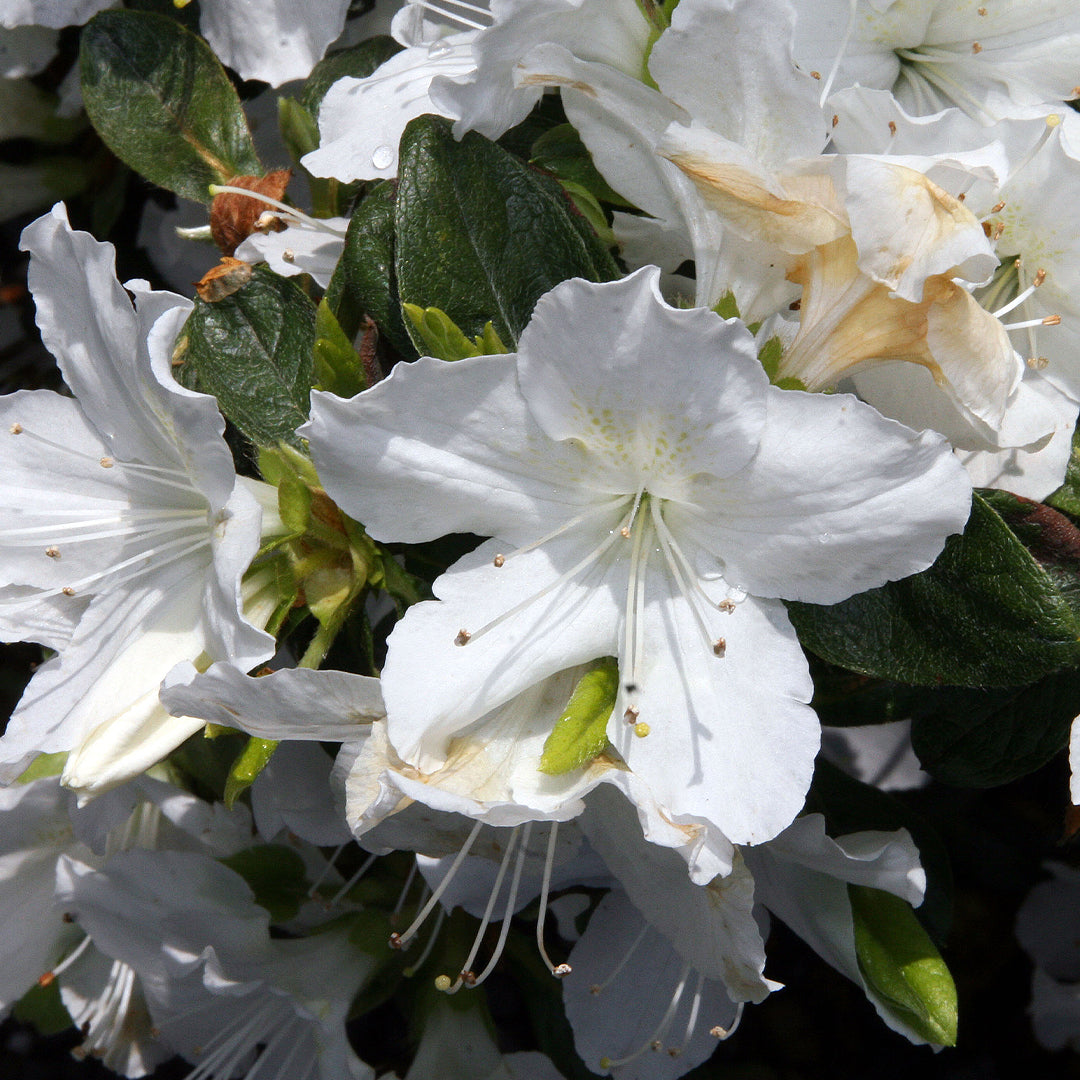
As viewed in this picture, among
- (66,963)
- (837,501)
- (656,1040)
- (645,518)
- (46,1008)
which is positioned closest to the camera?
(837,501)

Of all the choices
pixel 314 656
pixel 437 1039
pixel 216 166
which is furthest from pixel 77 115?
pixel 437 1039

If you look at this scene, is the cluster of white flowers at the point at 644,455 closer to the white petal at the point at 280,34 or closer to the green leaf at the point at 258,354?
the green leaf at the point at 258,354

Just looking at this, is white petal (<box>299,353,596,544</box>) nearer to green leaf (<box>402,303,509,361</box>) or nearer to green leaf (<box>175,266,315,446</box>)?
green leaf (<box>402,303,509,361</box>)

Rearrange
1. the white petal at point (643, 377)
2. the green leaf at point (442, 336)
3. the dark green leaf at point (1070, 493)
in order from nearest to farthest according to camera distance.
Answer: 1. the white petal at point (643, 377)
2. the green leaf at point (442, 336)
3. the dark green leaf at point (1070, 493)

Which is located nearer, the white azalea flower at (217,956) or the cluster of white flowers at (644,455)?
the cluster of white flowers at (644,455)

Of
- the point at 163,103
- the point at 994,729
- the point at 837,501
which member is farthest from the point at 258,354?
the point at 994,729

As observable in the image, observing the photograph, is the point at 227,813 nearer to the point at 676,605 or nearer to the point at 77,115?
the point at 676,605

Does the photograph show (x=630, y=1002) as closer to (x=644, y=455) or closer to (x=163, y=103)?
(x=644, y=455)

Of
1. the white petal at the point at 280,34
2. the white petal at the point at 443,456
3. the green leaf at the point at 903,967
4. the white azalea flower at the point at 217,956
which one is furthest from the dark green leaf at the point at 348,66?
the green leaf at the point at 903,967
